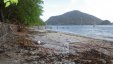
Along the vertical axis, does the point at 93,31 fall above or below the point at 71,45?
below

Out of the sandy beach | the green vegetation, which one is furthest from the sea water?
the sandy beach

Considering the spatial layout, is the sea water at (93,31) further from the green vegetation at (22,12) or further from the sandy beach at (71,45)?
the sandy beach at (71,45)

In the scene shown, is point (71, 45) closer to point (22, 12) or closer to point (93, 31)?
point (22, 12)

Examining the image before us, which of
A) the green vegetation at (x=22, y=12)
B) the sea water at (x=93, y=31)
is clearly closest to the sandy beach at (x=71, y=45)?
the green vegetation at (x=22, y=12)

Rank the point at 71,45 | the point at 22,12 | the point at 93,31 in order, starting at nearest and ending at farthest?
1. the point at 71,45
2. the point at 22,12
3. the point at 93,31

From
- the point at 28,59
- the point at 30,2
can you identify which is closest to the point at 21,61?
the point at 28,59

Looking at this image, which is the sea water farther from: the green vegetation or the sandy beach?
the sandy beach

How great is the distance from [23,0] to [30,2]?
1.72 m

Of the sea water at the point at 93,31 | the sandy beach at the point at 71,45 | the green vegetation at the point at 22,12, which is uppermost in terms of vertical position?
the green vegetation at the point at 22,12

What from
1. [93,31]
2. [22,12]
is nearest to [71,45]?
[22,12]

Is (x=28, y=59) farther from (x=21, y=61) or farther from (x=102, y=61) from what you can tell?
(x=102, y=61)

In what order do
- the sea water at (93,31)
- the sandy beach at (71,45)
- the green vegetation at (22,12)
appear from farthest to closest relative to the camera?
the sea water at (93,31), the green vegetation at (22,12), the sandy beach at (71,45)

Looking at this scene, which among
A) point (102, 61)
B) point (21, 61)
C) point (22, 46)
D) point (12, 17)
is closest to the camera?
point (21, 61)

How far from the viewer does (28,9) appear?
4012 cm
